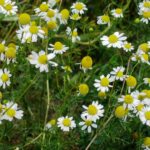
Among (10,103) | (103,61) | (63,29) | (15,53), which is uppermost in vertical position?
(63,29)

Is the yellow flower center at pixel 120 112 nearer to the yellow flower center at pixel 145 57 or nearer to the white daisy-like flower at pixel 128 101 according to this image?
the white daisy-like flower at pixel 128 101

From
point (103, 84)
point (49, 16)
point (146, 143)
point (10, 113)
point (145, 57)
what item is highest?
point (49, 16)

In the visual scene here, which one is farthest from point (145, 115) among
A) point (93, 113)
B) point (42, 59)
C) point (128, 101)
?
point (42, 59)

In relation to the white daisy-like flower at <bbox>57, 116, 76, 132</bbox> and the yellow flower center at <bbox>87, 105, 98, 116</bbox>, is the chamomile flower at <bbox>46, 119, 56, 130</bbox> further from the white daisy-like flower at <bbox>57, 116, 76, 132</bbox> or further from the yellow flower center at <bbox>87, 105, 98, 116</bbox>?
the yellow flower center at <bbox>87, 105, 98, 116</bbox>

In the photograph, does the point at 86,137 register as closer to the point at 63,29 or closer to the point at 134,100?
the point at 134,100

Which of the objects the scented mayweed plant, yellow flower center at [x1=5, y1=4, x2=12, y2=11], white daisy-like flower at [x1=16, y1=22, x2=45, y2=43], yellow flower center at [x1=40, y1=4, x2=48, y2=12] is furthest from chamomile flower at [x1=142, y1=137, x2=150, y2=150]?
yellow flower center at [x1=5, y1=4, x2=12, y2=11]

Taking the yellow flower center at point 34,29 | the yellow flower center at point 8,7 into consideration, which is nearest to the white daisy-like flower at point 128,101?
the yellow flower center at point 34,29

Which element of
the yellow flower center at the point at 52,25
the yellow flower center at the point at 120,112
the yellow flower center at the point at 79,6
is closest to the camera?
the yellow flower center at the point at 120,112

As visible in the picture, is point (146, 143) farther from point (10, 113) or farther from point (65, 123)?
point (10, 113)

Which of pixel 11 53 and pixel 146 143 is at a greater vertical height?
pixel 11 53

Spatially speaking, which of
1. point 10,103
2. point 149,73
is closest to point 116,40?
point 149,73

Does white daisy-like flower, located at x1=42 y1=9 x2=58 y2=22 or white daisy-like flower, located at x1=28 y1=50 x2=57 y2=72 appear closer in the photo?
white daisy-like flower, located at x1=28 y1=50 x2=57 y2=72
